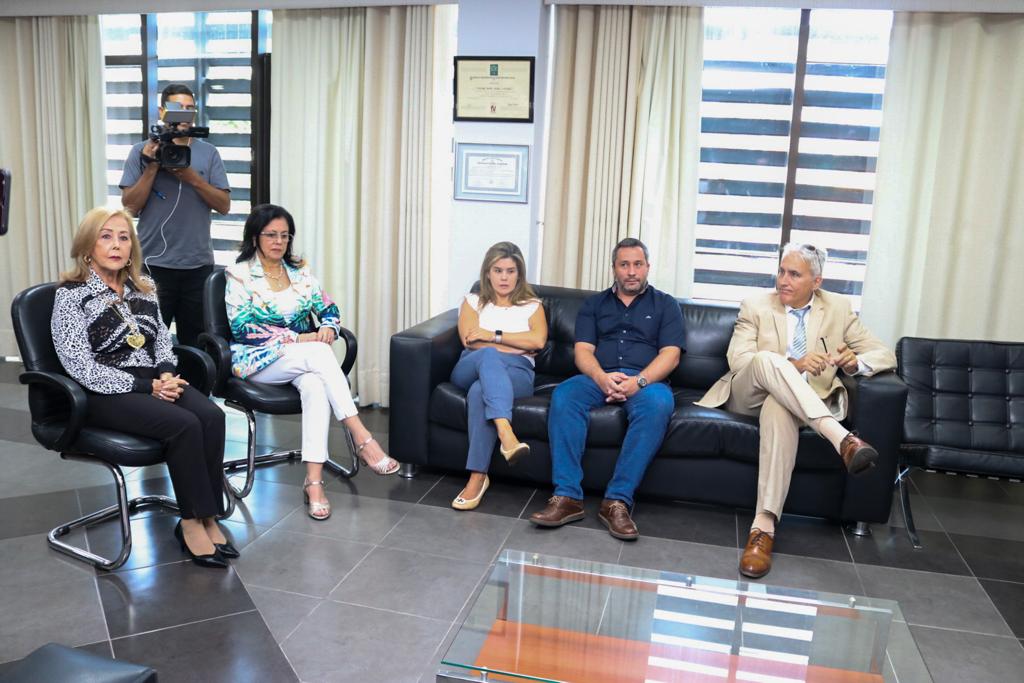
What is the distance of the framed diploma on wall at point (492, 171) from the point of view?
441 centimetres

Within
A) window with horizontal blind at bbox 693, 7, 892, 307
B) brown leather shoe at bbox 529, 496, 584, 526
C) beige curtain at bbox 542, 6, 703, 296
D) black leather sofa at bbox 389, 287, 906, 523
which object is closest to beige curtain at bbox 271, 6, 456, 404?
beige curtain at bbox 542, 6, 703, 296

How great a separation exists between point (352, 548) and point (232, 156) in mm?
3081

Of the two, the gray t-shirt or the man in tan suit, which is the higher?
the gray t-shirt

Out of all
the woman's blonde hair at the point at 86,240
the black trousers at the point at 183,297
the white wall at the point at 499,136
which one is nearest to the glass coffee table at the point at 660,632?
the woman's blonde hair at the point at 86,240

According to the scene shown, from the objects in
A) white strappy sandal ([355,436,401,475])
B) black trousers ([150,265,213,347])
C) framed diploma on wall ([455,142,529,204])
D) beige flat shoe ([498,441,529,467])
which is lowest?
white strappy sandal ([355,436,401,475])

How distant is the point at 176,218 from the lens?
4188 millimetres

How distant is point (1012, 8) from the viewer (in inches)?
156

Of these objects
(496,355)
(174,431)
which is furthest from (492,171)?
(174,431)

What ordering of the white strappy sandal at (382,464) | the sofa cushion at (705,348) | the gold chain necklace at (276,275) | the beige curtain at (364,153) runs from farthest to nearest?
the beige curtain at (364,153), the sofa cushion at (705,348), the gold chain necklace at (276,275), the white strappy sandal at (382,464)

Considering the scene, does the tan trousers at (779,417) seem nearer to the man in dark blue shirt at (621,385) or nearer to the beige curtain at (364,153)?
the man in dark blue shirt at (621,385)

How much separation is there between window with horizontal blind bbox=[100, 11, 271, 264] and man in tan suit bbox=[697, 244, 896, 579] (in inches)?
124

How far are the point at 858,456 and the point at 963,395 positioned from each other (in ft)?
3.21

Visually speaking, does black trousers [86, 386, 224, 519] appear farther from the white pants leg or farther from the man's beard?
the man's beard

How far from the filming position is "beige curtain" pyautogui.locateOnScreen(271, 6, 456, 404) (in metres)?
4.75
